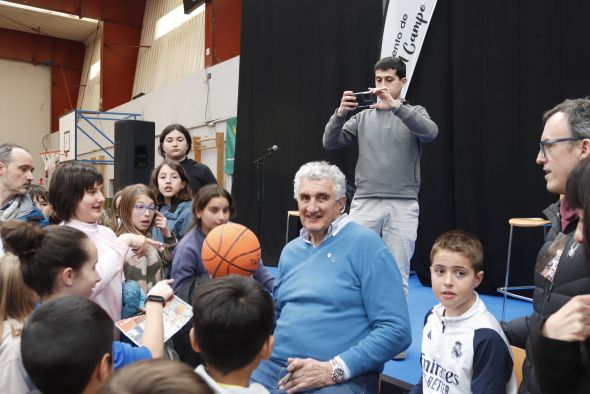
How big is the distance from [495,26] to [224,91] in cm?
552

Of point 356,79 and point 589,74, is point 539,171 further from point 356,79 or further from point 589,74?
point 356,79

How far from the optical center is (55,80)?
58.1ft

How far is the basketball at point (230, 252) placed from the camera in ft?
7.39

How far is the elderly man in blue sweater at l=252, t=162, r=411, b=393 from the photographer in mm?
1810

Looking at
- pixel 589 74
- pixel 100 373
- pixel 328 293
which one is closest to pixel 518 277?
pixel 589 74

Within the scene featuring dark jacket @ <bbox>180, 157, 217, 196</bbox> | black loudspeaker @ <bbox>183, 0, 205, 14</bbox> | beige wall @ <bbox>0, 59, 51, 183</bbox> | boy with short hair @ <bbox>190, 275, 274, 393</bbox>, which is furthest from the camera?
beige wall @ <bbox>0, 59, 51, 183</bbox>

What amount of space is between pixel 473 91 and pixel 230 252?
11.4ft

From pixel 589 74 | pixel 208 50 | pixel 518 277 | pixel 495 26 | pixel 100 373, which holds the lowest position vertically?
pixel 518 277

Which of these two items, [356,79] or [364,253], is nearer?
[364,253]

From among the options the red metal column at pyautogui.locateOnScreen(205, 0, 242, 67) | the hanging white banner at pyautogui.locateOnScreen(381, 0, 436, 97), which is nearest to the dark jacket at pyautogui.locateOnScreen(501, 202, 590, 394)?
the hanging white banner at pyautogui.locateOnScreen(381, 0, 436, 97)

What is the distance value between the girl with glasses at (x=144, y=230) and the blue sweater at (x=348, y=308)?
3.06 ft

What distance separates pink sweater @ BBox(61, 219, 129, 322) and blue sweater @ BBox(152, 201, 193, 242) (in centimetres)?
104

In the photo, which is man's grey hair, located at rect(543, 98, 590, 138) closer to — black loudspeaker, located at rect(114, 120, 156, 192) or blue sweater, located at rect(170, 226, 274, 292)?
blue sweater, located at rect(170, 226, 274, 292)

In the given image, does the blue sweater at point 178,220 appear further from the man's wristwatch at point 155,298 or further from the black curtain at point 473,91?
the black curtain at point 473,91
